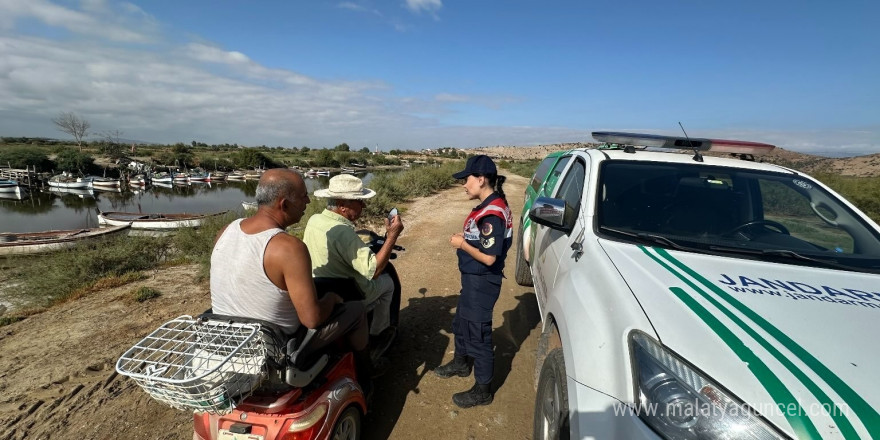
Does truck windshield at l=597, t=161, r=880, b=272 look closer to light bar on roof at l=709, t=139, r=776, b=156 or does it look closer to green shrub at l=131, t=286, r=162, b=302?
light bar on roof at l=709, t=139, r=776, b=156

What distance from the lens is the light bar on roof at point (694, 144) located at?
10.3ft

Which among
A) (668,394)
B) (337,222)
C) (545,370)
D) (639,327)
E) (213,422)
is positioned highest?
(337,222)

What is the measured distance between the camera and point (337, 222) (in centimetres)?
280

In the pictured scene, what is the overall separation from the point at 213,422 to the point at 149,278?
562cm

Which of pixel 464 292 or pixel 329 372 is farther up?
pixel 464 292

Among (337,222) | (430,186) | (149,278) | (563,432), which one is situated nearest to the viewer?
(563,432)

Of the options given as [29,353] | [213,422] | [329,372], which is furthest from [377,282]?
[29,353]

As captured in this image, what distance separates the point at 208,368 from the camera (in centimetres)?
167

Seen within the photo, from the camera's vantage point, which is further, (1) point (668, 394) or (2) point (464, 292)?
(2) point (464, 292)

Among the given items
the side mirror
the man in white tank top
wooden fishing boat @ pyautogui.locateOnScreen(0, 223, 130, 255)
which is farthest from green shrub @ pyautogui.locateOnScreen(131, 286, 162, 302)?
wooden fishing boat @ pyautogui.locateOnScreen(0, 223, 130, 255)

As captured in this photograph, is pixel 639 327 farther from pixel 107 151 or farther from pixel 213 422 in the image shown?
→ pixel 107 151

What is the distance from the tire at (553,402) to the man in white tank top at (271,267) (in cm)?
130

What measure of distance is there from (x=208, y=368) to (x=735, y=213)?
10.9ft

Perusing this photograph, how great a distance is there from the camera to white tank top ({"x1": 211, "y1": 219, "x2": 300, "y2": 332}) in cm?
195
